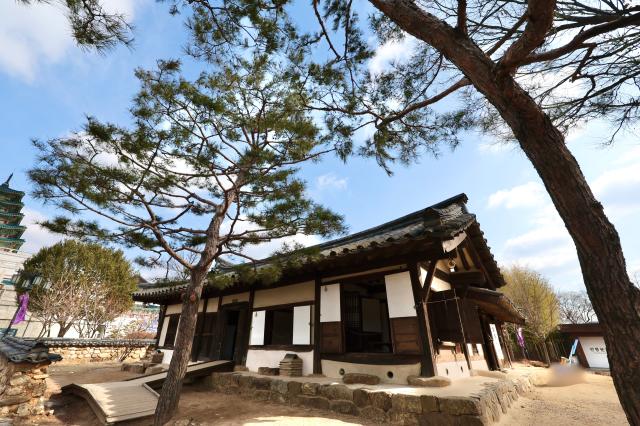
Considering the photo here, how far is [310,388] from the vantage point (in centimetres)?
472

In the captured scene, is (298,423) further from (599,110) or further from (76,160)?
(599,110)

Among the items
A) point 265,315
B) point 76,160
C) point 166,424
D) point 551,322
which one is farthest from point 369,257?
point 551,322

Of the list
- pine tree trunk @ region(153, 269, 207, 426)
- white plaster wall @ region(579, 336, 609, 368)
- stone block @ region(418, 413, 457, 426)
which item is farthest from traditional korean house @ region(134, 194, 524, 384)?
white plaster wall @ region(579, 336, 609, 368)

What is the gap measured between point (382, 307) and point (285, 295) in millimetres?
3387

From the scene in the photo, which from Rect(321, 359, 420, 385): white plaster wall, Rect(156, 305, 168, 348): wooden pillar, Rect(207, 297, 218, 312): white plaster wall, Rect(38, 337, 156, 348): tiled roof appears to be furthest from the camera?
Rect(38, 337, 156, 348): tiled roof

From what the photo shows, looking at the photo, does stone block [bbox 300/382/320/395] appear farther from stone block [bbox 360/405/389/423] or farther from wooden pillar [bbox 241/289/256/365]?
wooden pillar [bbox 241/289/256/365]

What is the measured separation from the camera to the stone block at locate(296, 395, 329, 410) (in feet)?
14.6

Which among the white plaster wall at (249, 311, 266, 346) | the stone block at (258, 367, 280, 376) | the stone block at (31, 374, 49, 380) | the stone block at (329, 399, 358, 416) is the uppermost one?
the white plaster wall at (249, 311, 266, 346)

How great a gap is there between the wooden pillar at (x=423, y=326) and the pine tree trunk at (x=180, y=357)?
359 cm

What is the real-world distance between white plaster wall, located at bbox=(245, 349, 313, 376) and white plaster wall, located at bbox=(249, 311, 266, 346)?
0.21 meters

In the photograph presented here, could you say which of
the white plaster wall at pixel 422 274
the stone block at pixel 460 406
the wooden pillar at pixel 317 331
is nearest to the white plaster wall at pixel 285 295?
the wooden pillar at pixel 317 331

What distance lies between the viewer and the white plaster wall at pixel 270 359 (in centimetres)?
586

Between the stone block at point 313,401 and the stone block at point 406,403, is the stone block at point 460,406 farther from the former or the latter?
the stone block at point 313,401

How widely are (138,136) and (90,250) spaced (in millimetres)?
19323
